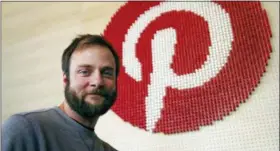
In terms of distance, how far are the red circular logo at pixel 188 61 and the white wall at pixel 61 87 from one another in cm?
4

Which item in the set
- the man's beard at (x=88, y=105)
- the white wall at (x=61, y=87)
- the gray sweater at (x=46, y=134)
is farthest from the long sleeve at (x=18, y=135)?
the white wall at (x=61, y=87)

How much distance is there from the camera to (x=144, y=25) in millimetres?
1639

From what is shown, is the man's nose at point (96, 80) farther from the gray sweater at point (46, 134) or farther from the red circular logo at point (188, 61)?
the red circular logo at point (188, 61)

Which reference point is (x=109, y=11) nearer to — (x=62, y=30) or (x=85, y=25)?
(x=85, y=25)

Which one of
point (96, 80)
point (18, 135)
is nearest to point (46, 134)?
point (18, 135)

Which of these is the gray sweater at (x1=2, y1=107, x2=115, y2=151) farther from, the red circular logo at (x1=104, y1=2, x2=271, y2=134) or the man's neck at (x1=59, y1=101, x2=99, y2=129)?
the red circular logo at (x1=104, y1=2, x2=271, y2=134)

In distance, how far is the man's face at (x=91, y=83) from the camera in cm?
78

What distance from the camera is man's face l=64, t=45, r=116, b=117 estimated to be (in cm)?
78

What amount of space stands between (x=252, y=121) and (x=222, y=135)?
0.12m

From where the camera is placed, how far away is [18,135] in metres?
0.64

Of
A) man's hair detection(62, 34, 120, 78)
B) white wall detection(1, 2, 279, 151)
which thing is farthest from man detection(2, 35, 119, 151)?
white wall detection(1, 2, 279, 151)

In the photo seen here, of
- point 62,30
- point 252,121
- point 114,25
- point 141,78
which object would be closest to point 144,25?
point 114,25

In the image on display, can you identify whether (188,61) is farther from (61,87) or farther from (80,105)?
(80,105)

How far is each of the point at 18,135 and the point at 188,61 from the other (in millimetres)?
973
